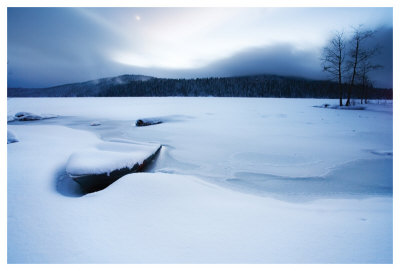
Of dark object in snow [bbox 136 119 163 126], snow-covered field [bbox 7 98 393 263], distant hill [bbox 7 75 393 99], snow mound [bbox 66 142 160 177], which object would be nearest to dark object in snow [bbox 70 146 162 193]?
snow mound [bbox 66 142 160 177]

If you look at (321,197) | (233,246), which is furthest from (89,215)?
(321,197)

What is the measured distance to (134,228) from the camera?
1.81m

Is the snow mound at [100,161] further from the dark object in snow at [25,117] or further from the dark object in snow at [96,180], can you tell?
the dark object in snow at [25,117]

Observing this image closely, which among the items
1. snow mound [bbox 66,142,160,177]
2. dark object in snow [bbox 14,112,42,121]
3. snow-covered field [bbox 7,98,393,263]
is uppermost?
dark object in snow [bbox 14,112,42,121]

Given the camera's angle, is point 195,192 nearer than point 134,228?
No

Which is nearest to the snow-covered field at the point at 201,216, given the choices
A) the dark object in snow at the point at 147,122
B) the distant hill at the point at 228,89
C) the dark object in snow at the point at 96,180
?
the dark object in snow at the point at 96,180

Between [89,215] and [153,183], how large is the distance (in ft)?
2.77

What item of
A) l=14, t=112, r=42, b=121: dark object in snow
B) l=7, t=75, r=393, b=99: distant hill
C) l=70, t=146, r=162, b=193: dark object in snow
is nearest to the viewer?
l=70, t=146, r=162, b=193: dark object in snow

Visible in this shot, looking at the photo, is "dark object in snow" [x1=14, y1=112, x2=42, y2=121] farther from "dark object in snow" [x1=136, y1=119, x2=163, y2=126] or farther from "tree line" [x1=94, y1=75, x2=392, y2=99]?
"tree line" [x1=94, y1=75, x2=392, y2=99]

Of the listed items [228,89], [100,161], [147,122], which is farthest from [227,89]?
[100,161]

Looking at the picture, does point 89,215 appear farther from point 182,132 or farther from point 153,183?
point 182,132

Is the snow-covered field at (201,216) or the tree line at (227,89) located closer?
the snow-covered field at (201,216)
